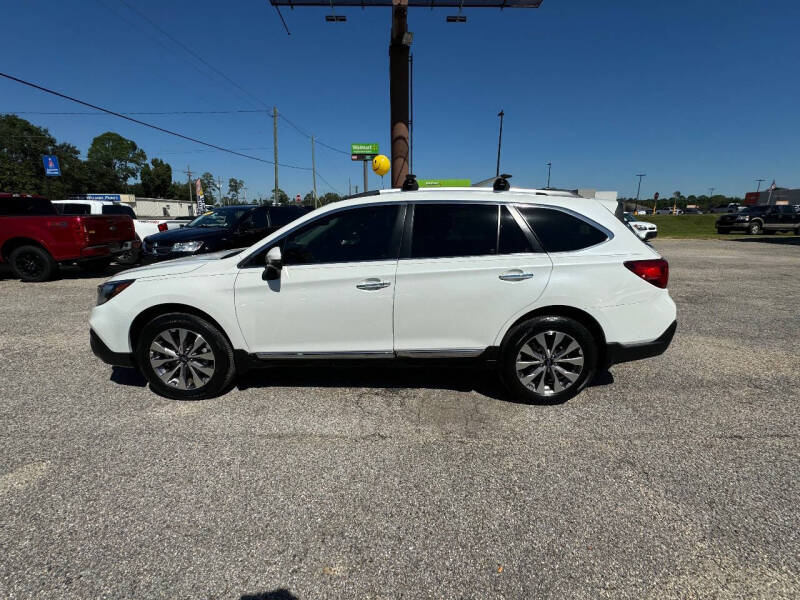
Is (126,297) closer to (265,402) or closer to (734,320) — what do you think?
(265,402)

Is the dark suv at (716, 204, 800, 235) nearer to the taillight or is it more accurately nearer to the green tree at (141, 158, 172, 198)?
the taillight

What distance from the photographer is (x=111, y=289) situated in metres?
3.39

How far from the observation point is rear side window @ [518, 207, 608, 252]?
321 cm

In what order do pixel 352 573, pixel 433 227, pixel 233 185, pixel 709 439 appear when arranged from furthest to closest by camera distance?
pixel 233 185 → pixel 433 227 → pixel 709 439 → pixel 352 573

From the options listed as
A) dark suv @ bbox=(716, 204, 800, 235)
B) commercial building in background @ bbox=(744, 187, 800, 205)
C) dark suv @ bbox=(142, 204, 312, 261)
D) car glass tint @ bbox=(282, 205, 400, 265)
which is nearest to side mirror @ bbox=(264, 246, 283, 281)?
car glass tint @ bbox=(282, 205, 400, 265)

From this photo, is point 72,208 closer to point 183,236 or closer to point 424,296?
point 183,236

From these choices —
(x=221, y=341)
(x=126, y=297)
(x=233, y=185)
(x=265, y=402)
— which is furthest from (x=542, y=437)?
(x=233, y=185)

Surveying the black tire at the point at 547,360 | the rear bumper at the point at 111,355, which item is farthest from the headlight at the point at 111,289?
the black tire at the point at 547,360

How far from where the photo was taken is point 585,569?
181 centimetres

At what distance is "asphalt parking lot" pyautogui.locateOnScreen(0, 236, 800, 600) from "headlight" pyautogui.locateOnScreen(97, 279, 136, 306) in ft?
2.88

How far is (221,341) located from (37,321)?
4528 millimetres

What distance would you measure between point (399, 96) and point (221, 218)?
9.26 meters

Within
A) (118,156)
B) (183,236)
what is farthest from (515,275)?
(118,156)

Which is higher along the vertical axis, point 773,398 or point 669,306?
point 669,306
